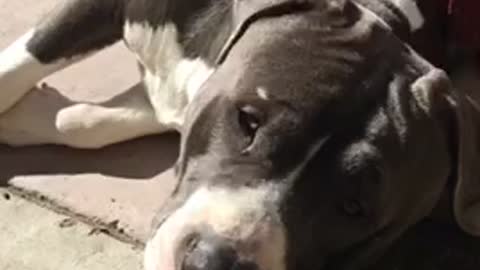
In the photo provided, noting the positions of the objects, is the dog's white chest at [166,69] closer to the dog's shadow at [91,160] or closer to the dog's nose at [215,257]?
the dog's shadow at [91,160]

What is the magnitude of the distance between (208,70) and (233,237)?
0.47 metres

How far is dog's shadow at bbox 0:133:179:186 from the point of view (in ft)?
8.05

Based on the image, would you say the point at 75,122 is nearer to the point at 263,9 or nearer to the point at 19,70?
the point at 19,70

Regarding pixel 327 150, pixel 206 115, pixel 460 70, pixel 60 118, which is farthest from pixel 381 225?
pixel 60 118

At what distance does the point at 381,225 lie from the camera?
2.02m

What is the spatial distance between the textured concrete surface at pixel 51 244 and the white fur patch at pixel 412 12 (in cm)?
60

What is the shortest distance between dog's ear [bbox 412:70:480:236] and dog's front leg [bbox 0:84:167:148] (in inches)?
24.4

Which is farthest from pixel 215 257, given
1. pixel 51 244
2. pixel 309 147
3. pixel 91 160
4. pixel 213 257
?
pixel 91 160

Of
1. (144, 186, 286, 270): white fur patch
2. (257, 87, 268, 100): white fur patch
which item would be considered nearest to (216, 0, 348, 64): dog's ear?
(257, 87, 268, 100): white fur patch

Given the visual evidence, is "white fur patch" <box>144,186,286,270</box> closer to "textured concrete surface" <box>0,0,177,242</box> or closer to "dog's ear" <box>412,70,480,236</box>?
"dog's ear" <box>412,70,480,236</box>

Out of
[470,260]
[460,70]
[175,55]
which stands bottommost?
[470,260]

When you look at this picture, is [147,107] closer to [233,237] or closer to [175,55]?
[175,55]

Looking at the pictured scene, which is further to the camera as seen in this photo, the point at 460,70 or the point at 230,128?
the point at 460,70

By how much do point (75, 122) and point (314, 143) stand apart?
25.8 inches
